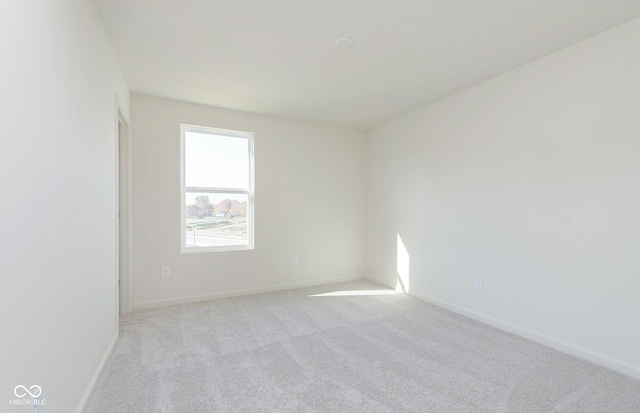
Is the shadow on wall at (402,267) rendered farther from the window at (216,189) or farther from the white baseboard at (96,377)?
the white baseboard at (96,377)

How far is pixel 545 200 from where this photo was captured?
252 centimetres

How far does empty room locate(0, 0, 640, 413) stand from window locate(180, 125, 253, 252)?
0.09 ft

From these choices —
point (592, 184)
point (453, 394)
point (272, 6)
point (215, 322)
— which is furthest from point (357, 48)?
point (215, 322)

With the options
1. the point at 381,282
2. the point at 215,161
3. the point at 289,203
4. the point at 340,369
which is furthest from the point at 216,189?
the point at 381,282

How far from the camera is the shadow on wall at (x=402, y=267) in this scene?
398 cm

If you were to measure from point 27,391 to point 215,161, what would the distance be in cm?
308

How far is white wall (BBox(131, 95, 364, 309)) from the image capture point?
133 inches

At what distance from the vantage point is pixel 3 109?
37.4 inches

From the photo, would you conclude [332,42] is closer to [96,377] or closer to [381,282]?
[96,377]

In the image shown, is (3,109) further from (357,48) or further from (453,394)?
(453,394)

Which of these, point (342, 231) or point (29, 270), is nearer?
point (29, 270)

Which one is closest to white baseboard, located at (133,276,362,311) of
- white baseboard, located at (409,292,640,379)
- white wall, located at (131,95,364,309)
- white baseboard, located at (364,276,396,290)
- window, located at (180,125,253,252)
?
white wall, located at (131,95,364,309)

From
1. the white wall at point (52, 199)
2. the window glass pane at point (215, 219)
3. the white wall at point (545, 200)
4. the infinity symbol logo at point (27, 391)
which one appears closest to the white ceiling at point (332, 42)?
the white wall at point (545, 200)

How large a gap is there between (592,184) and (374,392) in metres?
2.29
